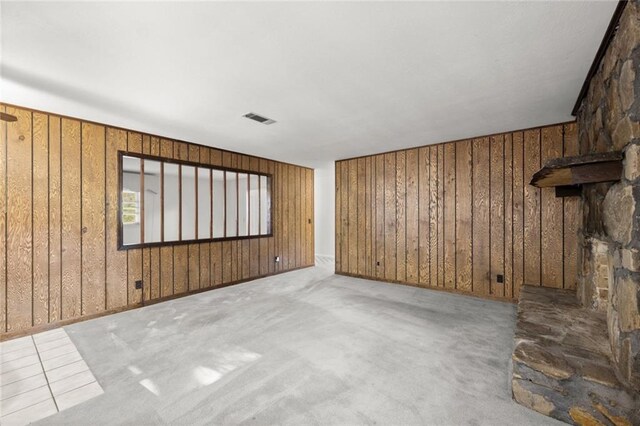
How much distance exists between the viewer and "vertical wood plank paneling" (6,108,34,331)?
284 cm

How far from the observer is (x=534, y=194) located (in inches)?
147

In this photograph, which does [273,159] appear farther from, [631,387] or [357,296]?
[631,387]

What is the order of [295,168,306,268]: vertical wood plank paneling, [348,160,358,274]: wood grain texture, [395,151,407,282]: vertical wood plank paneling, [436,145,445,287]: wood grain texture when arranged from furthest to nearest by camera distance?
1. [295,168,306,268]: vertical wood plank paneling
2. [348,160,358,274]: wood grain texture
3. [395,151,407,282]: vertical wood plank paneling
4. [436,145,445,287]: wood grain texture

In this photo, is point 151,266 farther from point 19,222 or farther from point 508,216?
point 508,216

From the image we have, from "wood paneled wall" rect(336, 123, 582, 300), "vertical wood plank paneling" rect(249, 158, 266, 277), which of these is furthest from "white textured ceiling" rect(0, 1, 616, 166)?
"vertical wood plank paneling" rect(249, 158, 266, 277)

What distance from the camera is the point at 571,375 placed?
1.62 metres

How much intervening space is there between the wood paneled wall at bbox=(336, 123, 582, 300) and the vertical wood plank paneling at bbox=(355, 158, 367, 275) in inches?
0.8

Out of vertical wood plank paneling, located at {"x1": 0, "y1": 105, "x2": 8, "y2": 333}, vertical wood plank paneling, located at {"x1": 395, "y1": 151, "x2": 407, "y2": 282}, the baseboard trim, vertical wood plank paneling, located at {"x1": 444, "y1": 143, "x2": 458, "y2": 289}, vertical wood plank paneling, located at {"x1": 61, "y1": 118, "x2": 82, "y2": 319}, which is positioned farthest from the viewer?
vertical wood plank paneling, located at {"x1": 395, "y1": 151, "x2": 407, "y2": 282}

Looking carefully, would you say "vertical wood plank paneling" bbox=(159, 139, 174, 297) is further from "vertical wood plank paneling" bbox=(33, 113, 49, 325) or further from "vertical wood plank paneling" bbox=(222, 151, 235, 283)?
"vertical wood plank paneling" bbox=(33, 113, 49, 325)

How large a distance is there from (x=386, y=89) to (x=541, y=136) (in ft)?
8.66

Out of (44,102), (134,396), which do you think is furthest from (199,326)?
(44,102)

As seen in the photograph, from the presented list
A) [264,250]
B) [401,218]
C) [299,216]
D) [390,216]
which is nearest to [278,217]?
[299,216]

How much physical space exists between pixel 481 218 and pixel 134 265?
5033 mm

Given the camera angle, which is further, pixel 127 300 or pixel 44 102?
pixel 127 300
